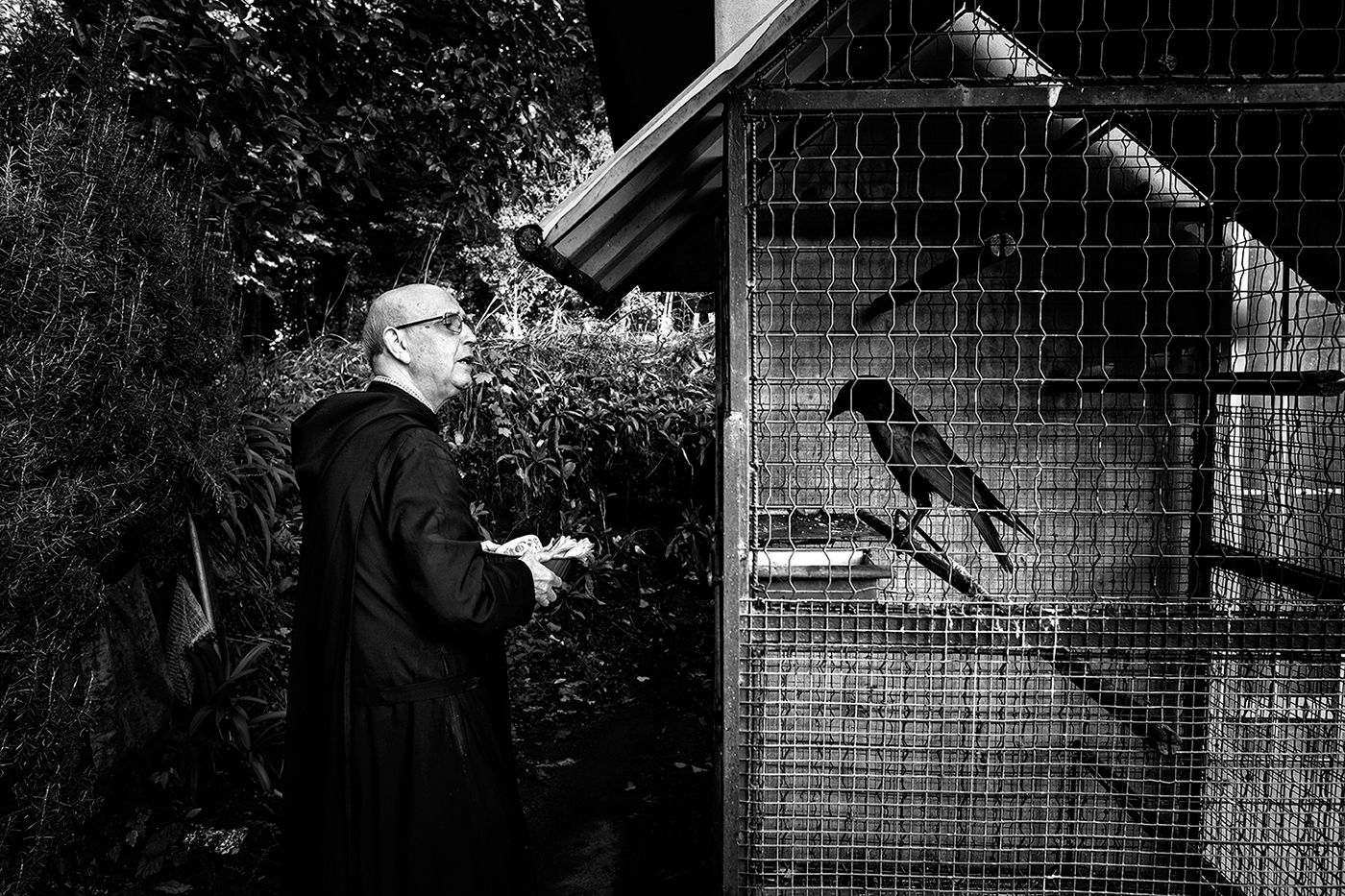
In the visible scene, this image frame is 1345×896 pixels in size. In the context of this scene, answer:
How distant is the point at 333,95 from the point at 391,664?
4248 millimetres

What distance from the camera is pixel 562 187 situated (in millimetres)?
11141

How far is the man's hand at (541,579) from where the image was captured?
251 centimetres

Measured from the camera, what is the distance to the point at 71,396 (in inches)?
123

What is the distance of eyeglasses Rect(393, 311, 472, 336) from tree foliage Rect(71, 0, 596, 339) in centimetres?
238

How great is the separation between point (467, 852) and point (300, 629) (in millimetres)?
713

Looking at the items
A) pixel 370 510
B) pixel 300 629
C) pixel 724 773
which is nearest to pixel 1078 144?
pixel 724 773

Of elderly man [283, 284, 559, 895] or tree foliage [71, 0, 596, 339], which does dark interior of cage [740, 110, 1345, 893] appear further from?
tree foliage [71, 0, 596, 339]

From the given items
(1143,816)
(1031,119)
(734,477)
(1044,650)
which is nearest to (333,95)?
(1031,119)

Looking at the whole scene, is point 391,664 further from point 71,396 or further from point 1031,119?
point 1031,119

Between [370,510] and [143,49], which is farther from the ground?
[143,49]

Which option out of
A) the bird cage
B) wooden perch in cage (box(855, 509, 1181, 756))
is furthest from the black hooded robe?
wooden perch in cage (box(855, 509, 1181, 756))

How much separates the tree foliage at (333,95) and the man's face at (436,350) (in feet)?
7.82

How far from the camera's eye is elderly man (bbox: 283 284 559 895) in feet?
7.35

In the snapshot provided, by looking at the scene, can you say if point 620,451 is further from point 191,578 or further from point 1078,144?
point 1078,144
